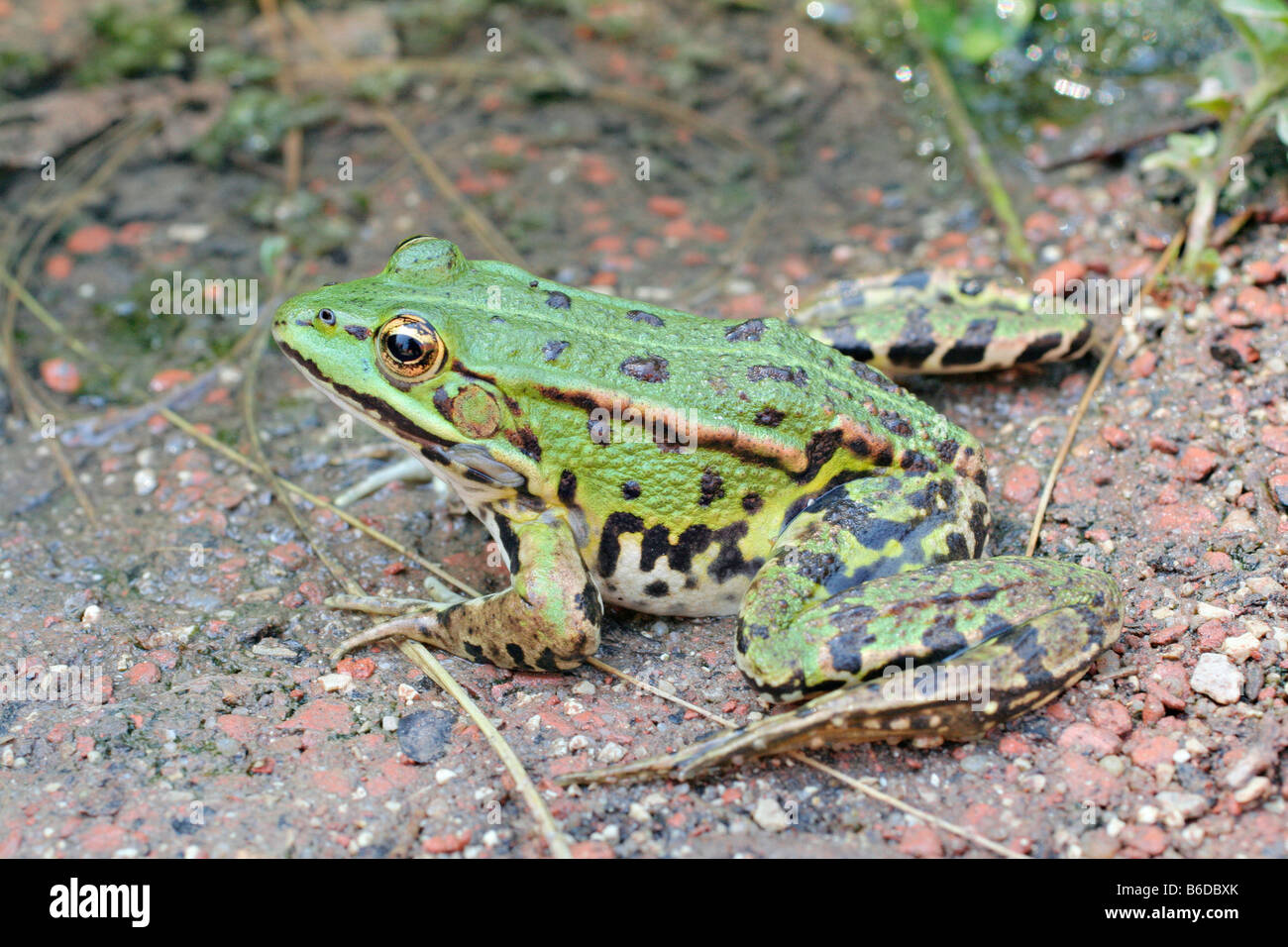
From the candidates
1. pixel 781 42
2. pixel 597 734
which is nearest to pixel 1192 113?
pixel 781 42

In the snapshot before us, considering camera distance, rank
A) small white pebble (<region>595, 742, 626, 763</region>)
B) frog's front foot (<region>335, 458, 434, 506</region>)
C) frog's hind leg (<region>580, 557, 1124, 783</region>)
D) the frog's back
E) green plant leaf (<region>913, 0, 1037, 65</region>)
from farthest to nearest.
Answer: green plant leaf (<region>913, 0, 1037, 65</region>)
frog's front foot (<region>335, 458, 434, 506</region>)
the frog's back
small white pebble (<region>595, 742, 626, 763</region>)
frog's hind leg (<region>580, 557, 1124, 783</region>)

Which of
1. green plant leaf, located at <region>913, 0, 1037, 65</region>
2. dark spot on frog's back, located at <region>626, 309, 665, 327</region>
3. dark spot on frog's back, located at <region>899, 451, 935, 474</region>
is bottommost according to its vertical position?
dark spot on frog's back, located at <region>899, 451, 935, 474</region>

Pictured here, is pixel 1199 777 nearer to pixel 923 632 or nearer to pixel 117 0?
pixel 923 632

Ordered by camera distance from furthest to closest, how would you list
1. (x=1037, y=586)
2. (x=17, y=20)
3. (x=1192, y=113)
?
(x=17, y=20)
(x=1192, y=113)
(x=1037, y=586)

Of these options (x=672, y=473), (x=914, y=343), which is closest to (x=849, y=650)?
(x=672, y=473)

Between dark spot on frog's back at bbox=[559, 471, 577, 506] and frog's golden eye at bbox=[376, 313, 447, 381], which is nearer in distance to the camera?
frog's golden eye at bbox=[376, 313, 447, 381]

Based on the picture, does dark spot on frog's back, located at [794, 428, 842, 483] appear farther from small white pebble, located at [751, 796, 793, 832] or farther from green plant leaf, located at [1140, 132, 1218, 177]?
green plant leaf, located at [1140, 132, 1218, 177]

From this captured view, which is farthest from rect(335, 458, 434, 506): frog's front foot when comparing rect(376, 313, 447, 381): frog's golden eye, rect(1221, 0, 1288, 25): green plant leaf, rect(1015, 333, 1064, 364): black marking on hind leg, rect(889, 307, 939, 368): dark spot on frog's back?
rect(1221, 0, 1288, 25): green plant leaf
